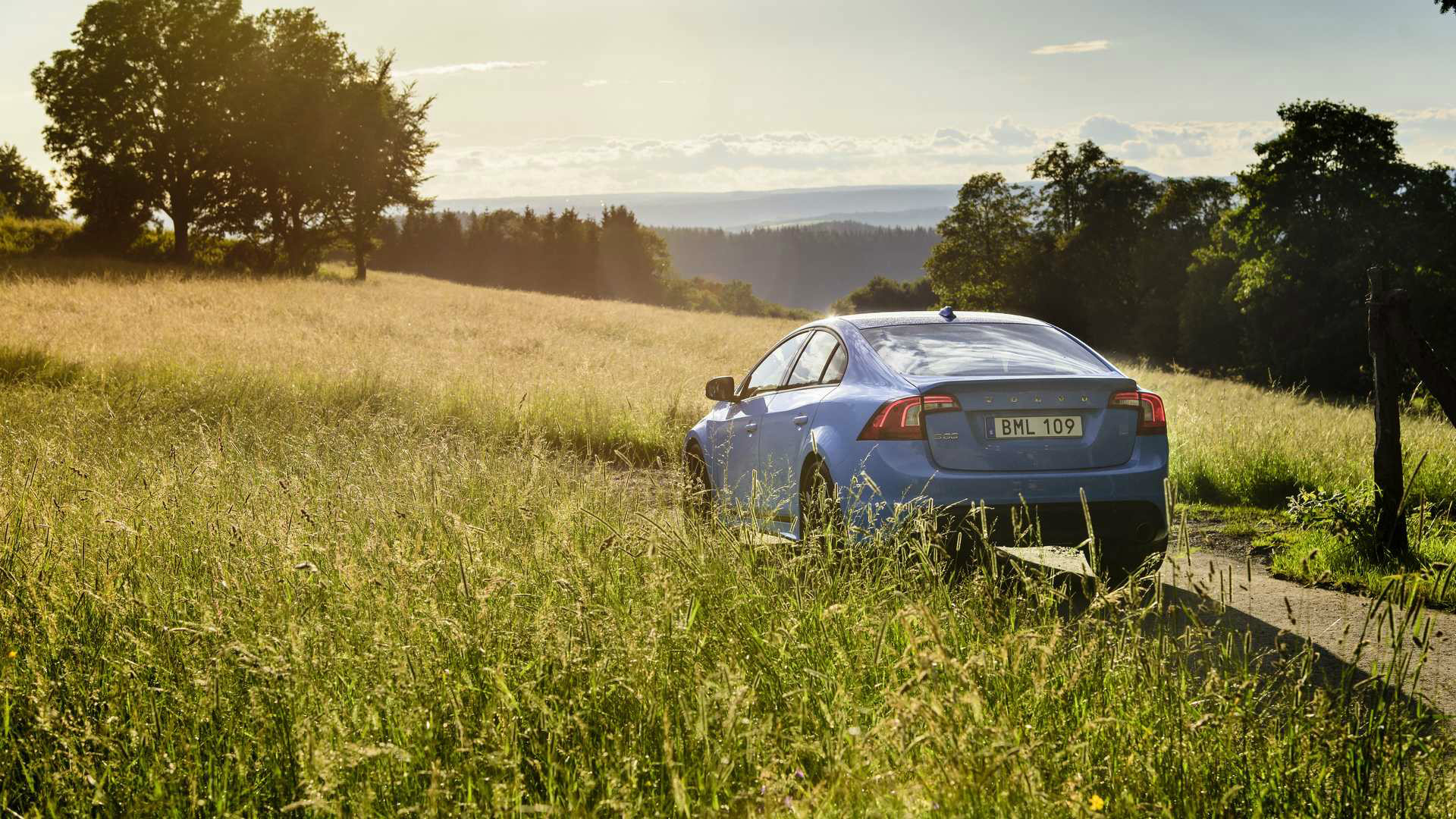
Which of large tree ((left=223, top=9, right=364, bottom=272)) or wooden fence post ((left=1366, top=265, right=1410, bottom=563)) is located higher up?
large tree ((left=223, top=9, right=364, bottom=272))

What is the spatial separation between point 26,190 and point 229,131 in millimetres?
33268

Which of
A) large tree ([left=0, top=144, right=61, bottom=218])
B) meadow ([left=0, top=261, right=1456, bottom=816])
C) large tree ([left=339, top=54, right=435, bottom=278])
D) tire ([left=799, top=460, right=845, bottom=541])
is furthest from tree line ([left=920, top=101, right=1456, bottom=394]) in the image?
large tree ([left=0, top=144, right=61, bottom=218])

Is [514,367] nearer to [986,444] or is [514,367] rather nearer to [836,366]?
[836,366]

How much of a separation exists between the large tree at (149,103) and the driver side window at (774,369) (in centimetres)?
4136

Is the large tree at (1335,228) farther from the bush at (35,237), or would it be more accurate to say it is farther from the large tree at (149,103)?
the bush at (35,237)

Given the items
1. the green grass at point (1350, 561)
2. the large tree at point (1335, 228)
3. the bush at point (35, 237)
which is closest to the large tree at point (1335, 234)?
the large tree at point (1335, 228)

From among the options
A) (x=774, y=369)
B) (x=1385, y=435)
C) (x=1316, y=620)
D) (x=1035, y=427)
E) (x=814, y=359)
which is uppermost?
(x=814, y=359)

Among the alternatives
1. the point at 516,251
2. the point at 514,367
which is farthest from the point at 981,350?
the point at 516,251

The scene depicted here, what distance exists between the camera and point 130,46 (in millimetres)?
40906

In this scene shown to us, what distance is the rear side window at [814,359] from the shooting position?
640cm

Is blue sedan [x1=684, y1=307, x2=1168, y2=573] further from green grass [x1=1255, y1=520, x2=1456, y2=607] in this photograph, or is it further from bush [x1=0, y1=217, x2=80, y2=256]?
bush [x1=0, y1=217, x2=80, y2=256]

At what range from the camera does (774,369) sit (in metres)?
7.26

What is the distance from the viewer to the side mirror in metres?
7.21

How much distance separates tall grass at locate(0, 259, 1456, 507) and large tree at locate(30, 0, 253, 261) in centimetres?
935
